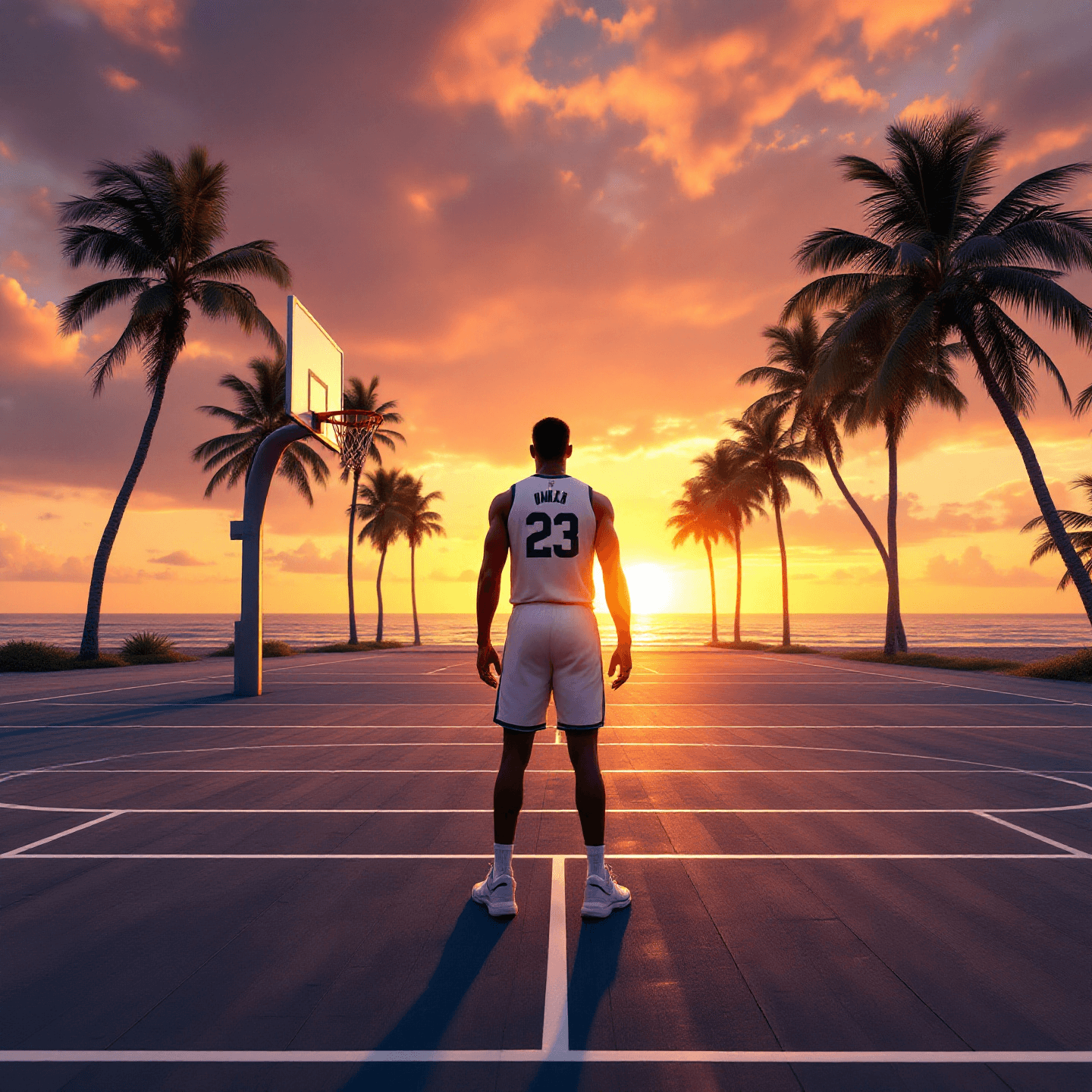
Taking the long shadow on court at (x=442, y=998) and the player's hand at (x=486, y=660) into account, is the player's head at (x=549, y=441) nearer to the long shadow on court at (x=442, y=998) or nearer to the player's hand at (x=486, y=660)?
the player's hand at (x=486, y=660)

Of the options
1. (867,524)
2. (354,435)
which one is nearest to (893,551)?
(867,524)

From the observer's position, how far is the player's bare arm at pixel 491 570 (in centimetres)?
384

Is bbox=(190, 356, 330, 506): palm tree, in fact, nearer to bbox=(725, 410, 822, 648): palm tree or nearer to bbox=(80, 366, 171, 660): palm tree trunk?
bbox=(80, 366, 171, 660): palm tree trunk

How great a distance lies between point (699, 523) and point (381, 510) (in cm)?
2274

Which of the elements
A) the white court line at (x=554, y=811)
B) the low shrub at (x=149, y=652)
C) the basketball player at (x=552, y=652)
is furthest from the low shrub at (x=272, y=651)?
the basketball player at (x=552, y=652)

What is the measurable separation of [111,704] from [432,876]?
11584 mm

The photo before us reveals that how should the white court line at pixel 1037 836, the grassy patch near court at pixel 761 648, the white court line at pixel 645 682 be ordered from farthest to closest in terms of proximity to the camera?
1. the grassy patch near court at pixel 761 648
2. the white court line at pixel 645 682
3. the white court line at pixel 1037 836

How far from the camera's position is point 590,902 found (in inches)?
145

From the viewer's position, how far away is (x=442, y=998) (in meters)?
2.93

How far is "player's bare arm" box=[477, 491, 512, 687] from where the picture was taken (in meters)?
3.84

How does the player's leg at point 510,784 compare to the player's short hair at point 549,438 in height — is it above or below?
below

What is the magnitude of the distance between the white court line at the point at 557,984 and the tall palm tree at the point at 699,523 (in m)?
44.2

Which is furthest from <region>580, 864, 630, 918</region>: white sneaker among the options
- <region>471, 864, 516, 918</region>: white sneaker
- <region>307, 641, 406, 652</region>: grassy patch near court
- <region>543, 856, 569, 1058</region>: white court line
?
<region>307, 641, 406, 652</region>: grassy patch near court

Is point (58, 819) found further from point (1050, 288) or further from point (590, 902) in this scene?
point (1050, 288)
